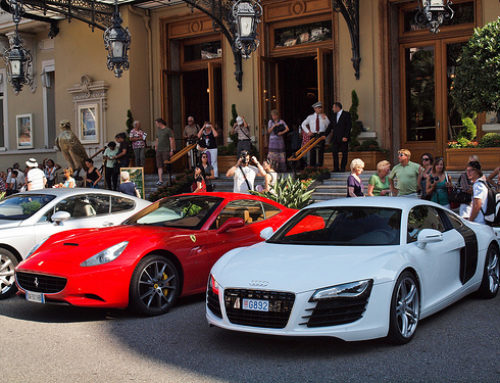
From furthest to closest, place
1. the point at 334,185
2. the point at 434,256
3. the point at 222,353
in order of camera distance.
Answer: the point at 334,185, the point at 434,256, the point at 222,353

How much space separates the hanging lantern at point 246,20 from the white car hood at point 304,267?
7.24 m

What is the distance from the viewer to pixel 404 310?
19.2 ft

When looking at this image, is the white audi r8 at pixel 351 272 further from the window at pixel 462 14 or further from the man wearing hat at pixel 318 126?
the window at pixel 462 14

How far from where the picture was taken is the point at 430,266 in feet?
20.8

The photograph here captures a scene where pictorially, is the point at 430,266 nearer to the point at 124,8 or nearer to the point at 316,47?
the point at 316,47

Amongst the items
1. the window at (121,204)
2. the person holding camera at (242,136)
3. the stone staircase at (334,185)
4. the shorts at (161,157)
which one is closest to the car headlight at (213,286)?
the window at (121,204)

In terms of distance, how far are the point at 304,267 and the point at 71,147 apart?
15.9 metres

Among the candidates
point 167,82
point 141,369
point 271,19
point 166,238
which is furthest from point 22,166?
point 141,369

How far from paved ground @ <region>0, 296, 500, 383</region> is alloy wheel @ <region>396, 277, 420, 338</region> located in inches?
6.0

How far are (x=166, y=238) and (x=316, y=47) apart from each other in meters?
12.5

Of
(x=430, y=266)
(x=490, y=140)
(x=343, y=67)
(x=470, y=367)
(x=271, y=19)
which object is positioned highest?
(x=271, y=19)

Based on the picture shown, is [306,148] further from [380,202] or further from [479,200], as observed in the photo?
[380,202]

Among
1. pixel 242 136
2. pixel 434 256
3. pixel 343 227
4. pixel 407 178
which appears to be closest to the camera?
pixel 434 256

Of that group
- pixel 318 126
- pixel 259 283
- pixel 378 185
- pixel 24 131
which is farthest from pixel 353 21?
pixel 24 131
